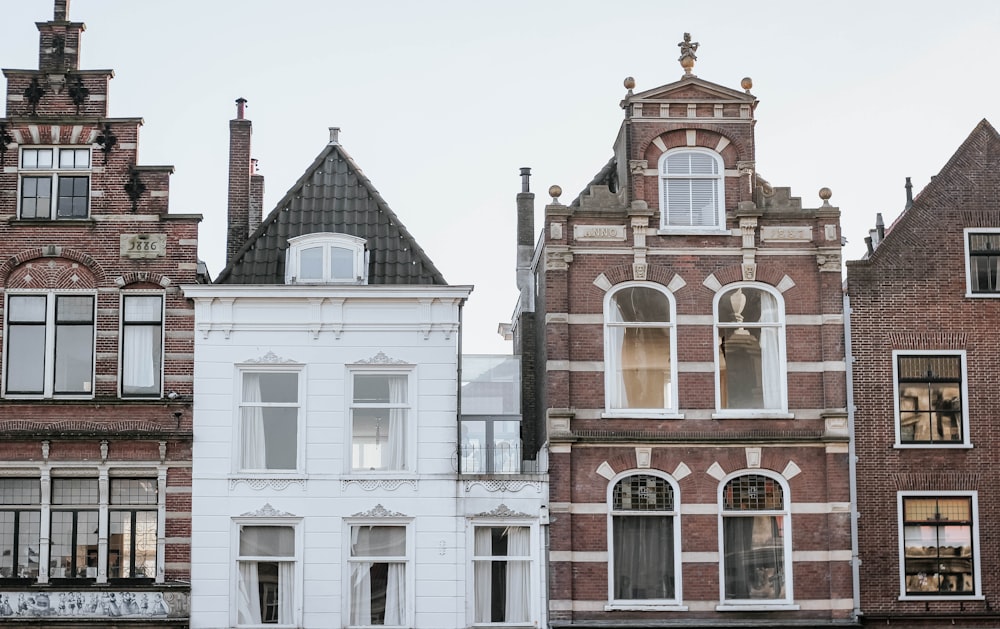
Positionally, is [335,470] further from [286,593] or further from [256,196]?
[256,196]

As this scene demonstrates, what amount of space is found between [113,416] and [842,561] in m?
14.5

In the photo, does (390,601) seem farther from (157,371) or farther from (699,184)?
(699,184)

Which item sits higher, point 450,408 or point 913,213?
point 913,213

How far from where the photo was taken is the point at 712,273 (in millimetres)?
29812

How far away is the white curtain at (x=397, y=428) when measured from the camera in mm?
29359

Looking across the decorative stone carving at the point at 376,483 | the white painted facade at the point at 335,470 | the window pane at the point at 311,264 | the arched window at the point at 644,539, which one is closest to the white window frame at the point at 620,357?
the arched window at the point at 644,539

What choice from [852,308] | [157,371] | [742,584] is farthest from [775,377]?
[157,371]

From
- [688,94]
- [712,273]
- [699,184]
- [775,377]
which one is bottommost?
[775,377]

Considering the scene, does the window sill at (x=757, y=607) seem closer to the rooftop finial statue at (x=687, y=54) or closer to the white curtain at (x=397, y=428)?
the white curtain at (x=397, y=428)

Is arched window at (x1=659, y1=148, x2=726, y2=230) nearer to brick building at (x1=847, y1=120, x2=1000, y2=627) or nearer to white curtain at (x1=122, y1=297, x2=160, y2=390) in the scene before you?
brick building at (x1=847, y1=120, x2=1000, y2=627)

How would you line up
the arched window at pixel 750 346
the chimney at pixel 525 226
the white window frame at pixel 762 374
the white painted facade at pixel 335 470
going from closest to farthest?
the white painted facade at pixel 335 470, the white window frame at pixel 762 374, the arched window at pixel 750 346, the chimney at pixel 525 226

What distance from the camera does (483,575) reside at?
1148 inches

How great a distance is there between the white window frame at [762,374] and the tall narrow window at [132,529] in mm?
11207

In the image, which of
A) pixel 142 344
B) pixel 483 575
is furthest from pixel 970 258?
pixel 142 344
